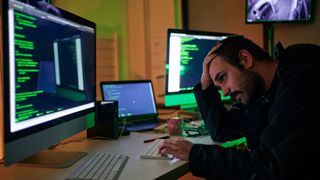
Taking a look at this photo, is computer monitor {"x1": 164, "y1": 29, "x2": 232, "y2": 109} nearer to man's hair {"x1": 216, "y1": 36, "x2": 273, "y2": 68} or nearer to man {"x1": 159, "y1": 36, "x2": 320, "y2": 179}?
man {"x1": 159, "y1": 36, "x2": 320, "y2": 179}

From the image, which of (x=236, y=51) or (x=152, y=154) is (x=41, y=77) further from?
(x=236, y=51)

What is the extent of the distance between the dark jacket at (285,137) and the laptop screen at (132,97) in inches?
31.5

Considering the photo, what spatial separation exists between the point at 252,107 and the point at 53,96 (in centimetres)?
73

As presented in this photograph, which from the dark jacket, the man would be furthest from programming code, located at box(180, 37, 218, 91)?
the dark jacket

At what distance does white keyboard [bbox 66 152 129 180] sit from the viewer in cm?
107

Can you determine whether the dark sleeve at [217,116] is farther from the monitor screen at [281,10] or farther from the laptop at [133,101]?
the monitor screen at [281,10]

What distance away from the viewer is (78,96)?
1425mm

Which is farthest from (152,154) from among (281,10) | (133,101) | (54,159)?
(281,10)

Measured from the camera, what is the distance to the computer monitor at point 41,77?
0.97 metres

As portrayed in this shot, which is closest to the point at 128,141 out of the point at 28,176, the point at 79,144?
the point at 79,144

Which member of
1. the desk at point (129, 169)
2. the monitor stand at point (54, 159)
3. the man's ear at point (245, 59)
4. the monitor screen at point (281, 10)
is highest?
the monitor screen at point (281, 10)

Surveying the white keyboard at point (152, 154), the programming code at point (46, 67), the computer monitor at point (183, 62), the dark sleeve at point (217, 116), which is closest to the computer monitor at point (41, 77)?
the programming code at point (46, 67)

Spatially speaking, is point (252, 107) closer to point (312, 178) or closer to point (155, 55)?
point (312, 178)

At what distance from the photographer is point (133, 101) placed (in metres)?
2.03
